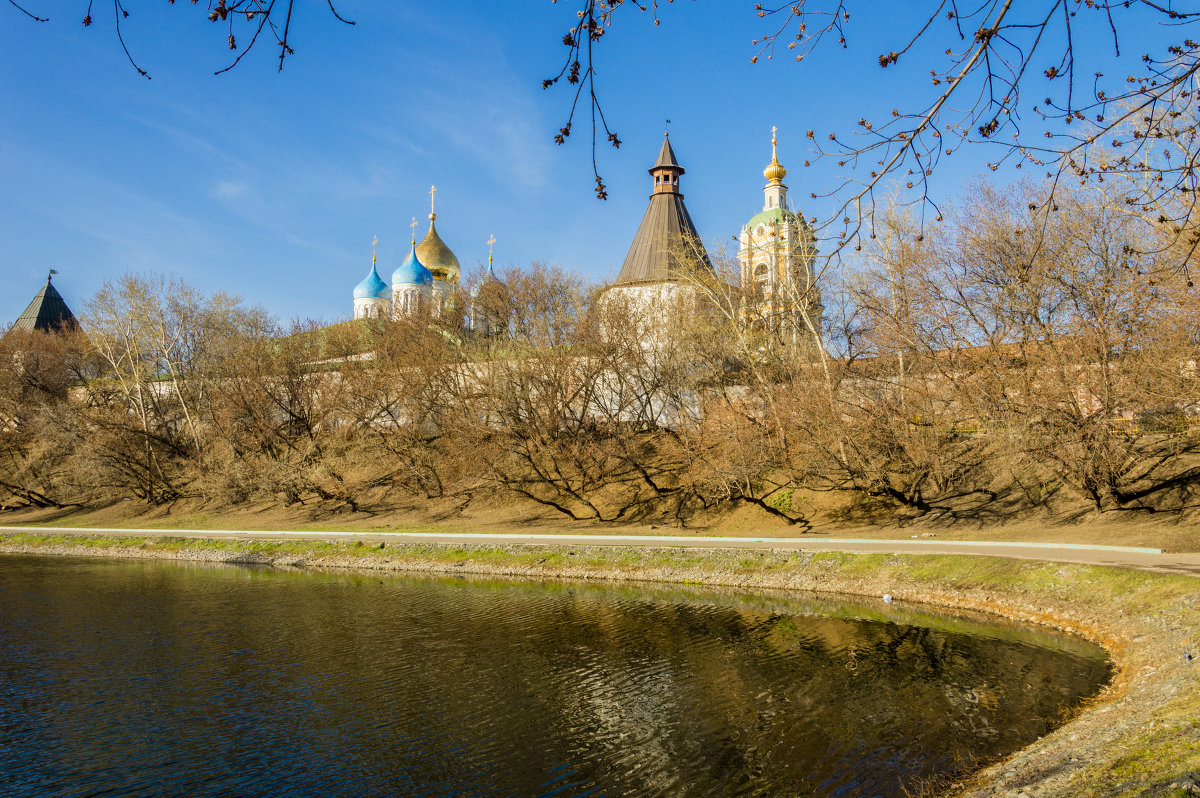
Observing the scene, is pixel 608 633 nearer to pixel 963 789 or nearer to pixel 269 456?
pixel 963 789

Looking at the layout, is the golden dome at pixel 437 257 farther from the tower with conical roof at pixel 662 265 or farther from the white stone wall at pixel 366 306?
the tower with conical roof at pixel 662 265

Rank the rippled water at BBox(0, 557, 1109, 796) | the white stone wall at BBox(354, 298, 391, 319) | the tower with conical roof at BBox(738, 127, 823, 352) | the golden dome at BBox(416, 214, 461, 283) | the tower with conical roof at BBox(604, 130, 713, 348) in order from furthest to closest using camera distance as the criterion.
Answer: the golden dome at BBox(416, 214, 461, 283) < the white stone wall at BBox(354, 298, 391, 319) < the tower with conical roof at BBox(604, 130, 713, 348) < the tower with conical roof at BBox(738, 127, 823, 352) < the rippled water at BBox(0, 557, 1109, 796)

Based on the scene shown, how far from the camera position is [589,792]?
8.67 meters

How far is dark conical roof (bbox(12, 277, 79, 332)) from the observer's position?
68950 mm

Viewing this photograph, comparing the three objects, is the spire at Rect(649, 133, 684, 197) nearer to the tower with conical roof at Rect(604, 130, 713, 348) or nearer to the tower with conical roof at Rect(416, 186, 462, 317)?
the tower with conical roof at Rect(604, 130, 713, 348)

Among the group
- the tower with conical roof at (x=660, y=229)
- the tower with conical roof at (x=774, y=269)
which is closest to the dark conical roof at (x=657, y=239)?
the tower with conical roof at (x=660, y=229)

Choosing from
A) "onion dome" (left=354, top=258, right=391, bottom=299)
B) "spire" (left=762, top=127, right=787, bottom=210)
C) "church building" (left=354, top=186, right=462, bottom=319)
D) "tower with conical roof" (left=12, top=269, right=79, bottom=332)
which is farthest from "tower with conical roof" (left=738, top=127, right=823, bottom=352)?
"tower with conical roof" (left=12, top=269, right=79, bottom=332)

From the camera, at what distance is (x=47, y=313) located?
70562mm

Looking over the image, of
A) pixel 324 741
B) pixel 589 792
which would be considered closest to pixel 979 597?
pixel 589 792

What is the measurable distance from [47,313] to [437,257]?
37.5 metres

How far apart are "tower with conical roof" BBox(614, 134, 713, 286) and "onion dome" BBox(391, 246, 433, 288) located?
825 inches

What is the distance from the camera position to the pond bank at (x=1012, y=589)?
299 inches

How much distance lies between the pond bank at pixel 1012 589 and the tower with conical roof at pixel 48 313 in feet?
149

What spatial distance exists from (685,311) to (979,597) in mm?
20300
